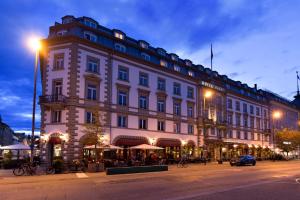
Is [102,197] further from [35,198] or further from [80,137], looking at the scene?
[80,137]

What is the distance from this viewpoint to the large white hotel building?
37719 mm

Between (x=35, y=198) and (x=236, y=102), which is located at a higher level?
(x=236, y=102)

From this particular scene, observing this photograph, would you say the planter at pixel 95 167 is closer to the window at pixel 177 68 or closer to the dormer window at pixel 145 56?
the dormer window at pixel 145 56

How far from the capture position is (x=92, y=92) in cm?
3981

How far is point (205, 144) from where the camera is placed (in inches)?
2231

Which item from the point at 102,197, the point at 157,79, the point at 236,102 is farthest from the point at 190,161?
the point at 102,197

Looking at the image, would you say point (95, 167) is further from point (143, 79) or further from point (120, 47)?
point (120, 47)

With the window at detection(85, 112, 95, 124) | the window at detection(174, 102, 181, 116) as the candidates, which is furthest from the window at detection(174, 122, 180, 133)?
the window at detection(85, 112, 95, 124)

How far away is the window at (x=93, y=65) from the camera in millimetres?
39888

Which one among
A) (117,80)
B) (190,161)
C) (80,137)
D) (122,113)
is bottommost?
(190,161)

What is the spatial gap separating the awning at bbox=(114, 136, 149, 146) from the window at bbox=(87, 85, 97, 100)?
5967 mm

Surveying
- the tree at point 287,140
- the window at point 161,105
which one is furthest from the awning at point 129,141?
the tree at point 287,140

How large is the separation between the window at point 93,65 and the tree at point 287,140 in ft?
174

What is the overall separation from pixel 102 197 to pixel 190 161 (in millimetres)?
35909
